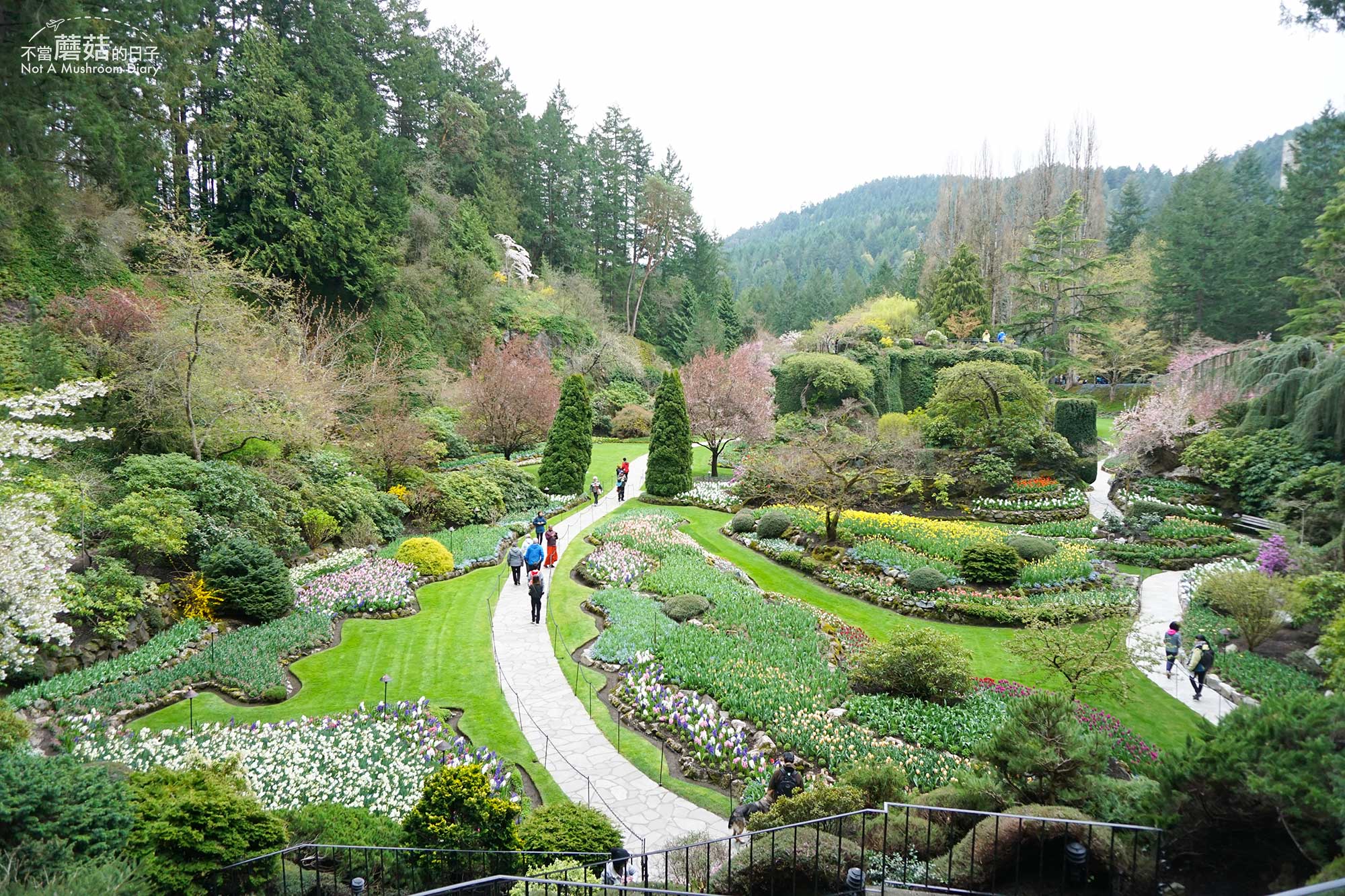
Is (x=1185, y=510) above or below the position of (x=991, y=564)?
above

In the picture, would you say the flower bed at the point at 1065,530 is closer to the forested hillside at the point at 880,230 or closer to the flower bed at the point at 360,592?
the flower bed at the point at 360,592

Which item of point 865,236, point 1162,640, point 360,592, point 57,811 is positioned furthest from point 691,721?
point 865,236

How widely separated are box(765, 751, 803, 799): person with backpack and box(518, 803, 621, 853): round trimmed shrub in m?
1.73

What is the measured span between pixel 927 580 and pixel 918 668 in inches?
224

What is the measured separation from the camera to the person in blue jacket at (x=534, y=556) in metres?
13.6

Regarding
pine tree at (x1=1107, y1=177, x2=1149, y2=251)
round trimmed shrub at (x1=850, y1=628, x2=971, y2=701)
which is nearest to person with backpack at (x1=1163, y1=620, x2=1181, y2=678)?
round trimmed shrub at (x1=850, y1=628, x2=971, y2=701)

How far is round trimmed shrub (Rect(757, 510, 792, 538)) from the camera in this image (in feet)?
64.0

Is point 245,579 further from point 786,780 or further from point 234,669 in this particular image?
point 786,780

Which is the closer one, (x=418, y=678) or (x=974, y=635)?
(x=418, y=678)

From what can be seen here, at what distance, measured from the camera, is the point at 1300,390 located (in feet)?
63.3

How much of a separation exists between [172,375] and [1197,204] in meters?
51.5

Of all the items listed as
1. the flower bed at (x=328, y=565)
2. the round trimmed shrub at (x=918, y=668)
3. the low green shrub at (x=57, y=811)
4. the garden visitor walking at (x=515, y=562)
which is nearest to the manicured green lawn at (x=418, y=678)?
the garden visitor walking at (x=515, y=562)

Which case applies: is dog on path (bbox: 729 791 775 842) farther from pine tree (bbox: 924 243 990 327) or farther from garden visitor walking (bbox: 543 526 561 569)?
pine tree (bbox: 924 243 990 327)

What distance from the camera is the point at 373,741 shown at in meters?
8.47
